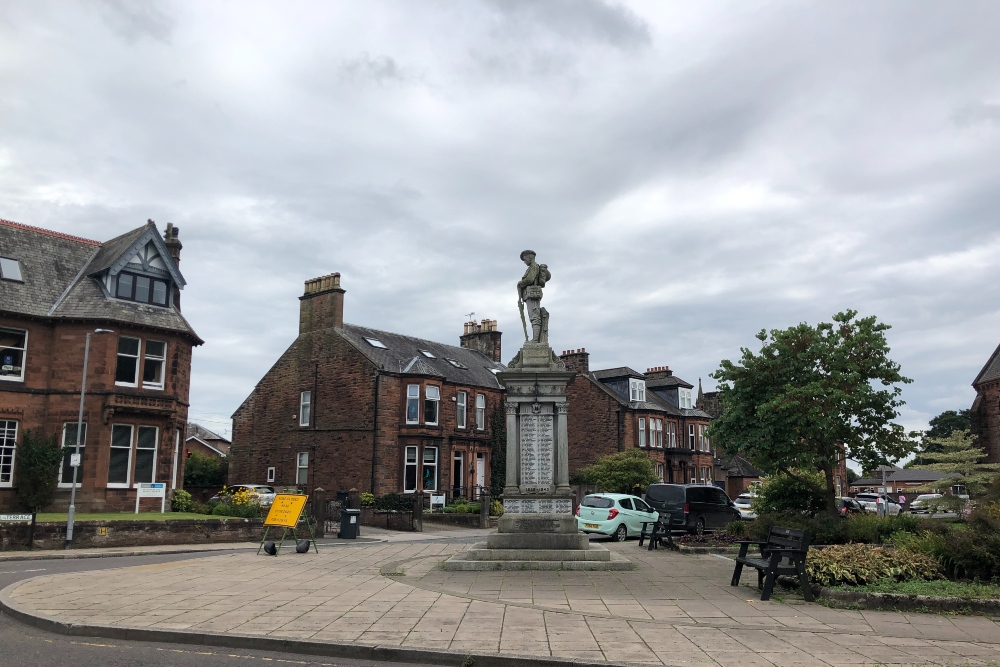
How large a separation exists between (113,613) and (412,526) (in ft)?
69.6

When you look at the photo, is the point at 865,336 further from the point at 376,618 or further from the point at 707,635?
the point at 376,618

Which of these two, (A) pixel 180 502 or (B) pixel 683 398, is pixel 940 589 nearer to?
(A) pixel 180 502

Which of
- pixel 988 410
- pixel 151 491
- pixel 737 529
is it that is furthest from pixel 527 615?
pixel 988 410

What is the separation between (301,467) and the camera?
39906mm

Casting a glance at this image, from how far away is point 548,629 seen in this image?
856 cm

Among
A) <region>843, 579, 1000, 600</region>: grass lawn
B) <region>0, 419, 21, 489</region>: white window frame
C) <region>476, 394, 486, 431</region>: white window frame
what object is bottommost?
<region>843, 579, 1000, 600</region>: grass lawn

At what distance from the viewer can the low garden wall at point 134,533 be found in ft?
65.5

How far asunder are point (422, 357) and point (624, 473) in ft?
41.9

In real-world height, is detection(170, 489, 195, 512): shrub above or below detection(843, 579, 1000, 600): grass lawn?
above

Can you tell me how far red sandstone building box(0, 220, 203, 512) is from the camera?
85.7ft

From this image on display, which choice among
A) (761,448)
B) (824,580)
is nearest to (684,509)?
(761,448)

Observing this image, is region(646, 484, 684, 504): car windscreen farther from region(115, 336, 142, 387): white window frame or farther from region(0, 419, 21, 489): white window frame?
region(0, 419, 21, 489): white window frame

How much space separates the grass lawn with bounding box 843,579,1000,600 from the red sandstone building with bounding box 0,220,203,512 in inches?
909

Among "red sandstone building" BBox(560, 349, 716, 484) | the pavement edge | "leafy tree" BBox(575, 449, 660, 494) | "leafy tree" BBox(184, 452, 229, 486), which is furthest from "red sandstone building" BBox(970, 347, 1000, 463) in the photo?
"leafy tree" BBox(184, 452, 229, 486)
